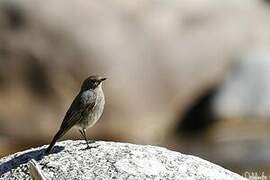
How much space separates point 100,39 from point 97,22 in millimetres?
469

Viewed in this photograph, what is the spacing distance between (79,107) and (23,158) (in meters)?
0.97

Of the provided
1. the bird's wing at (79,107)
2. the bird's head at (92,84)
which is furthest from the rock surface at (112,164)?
the bird's head at (92,84)

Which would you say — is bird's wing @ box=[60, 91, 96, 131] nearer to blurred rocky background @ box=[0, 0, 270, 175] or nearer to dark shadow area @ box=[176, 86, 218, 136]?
blurred rocky background @ box=[0, 0, 270, 175]

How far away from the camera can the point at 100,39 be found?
17734 mm

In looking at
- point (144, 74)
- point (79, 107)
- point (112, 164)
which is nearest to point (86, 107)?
point (79, 107)

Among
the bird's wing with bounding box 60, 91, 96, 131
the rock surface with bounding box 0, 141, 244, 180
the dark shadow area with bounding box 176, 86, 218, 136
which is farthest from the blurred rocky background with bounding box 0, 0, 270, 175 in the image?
the rock surface with bounding box 0, 141, 244, 180

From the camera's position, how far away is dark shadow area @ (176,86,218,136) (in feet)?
61.2

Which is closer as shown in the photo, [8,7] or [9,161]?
[9,161]

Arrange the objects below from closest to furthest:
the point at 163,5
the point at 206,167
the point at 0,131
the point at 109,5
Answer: the point at 206,167 < the point at 0,131 < the point at 109,5 < the point at 163,5

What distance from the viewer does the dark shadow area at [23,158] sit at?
307 inches

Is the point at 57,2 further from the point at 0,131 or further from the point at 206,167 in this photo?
the point at 206,167

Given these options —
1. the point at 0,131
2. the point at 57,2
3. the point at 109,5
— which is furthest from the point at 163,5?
the point at 0,131

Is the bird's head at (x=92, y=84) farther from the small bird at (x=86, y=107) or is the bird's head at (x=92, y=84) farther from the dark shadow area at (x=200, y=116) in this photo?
the dark shadow area at (x=200, y=116)

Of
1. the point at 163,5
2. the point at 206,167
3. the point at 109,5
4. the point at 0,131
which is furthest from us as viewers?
the point at 163,5
